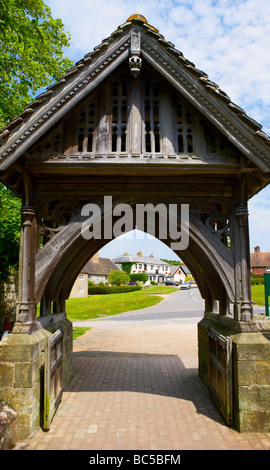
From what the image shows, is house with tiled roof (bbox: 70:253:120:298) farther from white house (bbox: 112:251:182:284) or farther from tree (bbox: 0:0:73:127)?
tree (bbox: 0:0:73:127)

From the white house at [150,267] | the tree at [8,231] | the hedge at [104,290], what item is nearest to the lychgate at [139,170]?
the tree at [8,231]

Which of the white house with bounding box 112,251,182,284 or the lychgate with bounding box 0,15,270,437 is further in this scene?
the white house with bounding box 112,251,182,284

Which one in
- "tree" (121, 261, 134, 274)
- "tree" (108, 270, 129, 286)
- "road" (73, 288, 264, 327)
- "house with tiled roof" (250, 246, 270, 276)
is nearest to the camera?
"road" (73, 288, 264, 327)

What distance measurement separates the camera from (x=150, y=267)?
9181 cm

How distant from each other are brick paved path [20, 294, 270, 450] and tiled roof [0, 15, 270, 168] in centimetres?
418

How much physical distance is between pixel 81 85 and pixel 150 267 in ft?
288

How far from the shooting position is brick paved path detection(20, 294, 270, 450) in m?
4.37

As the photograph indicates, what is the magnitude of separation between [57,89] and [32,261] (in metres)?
2.70

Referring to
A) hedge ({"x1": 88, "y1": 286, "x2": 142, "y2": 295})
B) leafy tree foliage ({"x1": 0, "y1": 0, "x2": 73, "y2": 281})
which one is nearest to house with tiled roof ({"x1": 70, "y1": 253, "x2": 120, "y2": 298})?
hedge ({"x1": 88, "y1": 286, "x2": 142, "y2": 295})

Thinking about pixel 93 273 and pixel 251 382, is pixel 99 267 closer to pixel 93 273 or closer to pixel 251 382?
pixel 93 273

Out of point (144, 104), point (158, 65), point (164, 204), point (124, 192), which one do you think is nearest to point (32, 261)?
point (124, 192)

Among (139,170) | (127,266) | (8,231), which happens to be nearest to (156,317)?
(8,231)

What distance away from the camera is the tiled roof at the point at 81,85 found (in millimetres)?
4648

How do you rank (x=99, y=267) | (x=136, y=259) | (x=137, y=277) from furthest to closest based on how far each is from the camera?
(x=136, y=259) < (x=137, y=277) < (x=99, y=267)
